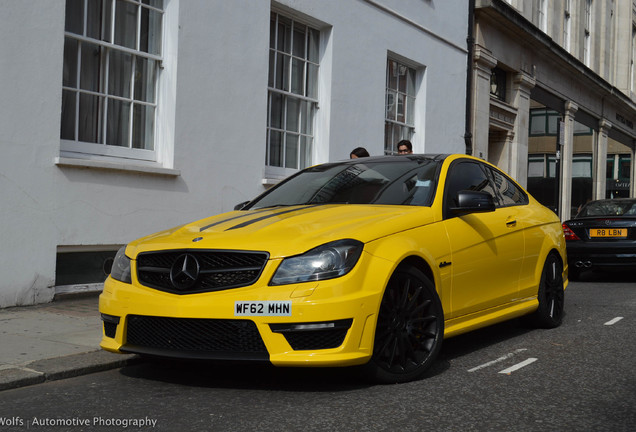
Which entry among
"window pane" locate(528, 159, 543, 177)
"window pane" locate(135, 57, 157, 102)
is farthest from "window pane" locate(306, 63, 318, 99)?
"window pane" locate(528, 159, 543, 177)

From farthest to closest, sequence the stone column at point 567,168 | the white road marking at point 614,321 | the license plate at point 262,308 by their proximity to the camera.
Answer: the stone column at point 567,168 → the white road marking at point 614,321 → the license plate at point 262,308

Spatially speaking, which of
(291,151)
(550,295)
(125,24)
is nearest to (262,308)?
(550,295)

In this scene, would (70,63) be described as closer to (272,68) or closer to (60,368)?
(272,68)

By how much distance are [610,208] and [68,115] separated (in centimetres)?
852

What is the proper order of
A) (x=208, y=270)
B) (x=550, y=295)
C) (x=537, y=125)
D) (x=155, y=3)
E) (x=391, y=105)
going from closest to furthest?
(x=208, y=270), (x=550, y=295), (x=155, y=3), (x=391, y=105), (x=537, y=125)

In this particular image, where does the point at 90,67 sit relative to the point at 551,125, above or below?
below

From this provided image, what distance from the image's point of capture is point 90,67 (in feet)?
28.8

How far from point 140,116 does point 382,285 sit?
5.72 meters

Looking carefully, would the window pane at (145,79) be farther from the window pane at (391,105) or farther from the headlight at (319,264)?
the window pane at (391,105)

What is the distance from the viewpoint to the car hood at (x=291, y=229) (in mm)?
4578

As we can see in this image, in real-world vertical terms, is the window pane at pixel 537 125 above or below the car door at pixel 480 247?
above

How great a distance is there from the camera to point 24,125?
307 inches

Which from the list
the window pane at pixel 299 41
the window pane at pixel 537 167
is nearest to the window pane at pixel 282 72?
the window pane at pixel 299 41

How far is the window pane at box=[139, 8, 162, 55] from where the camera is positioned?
31.0 ft
